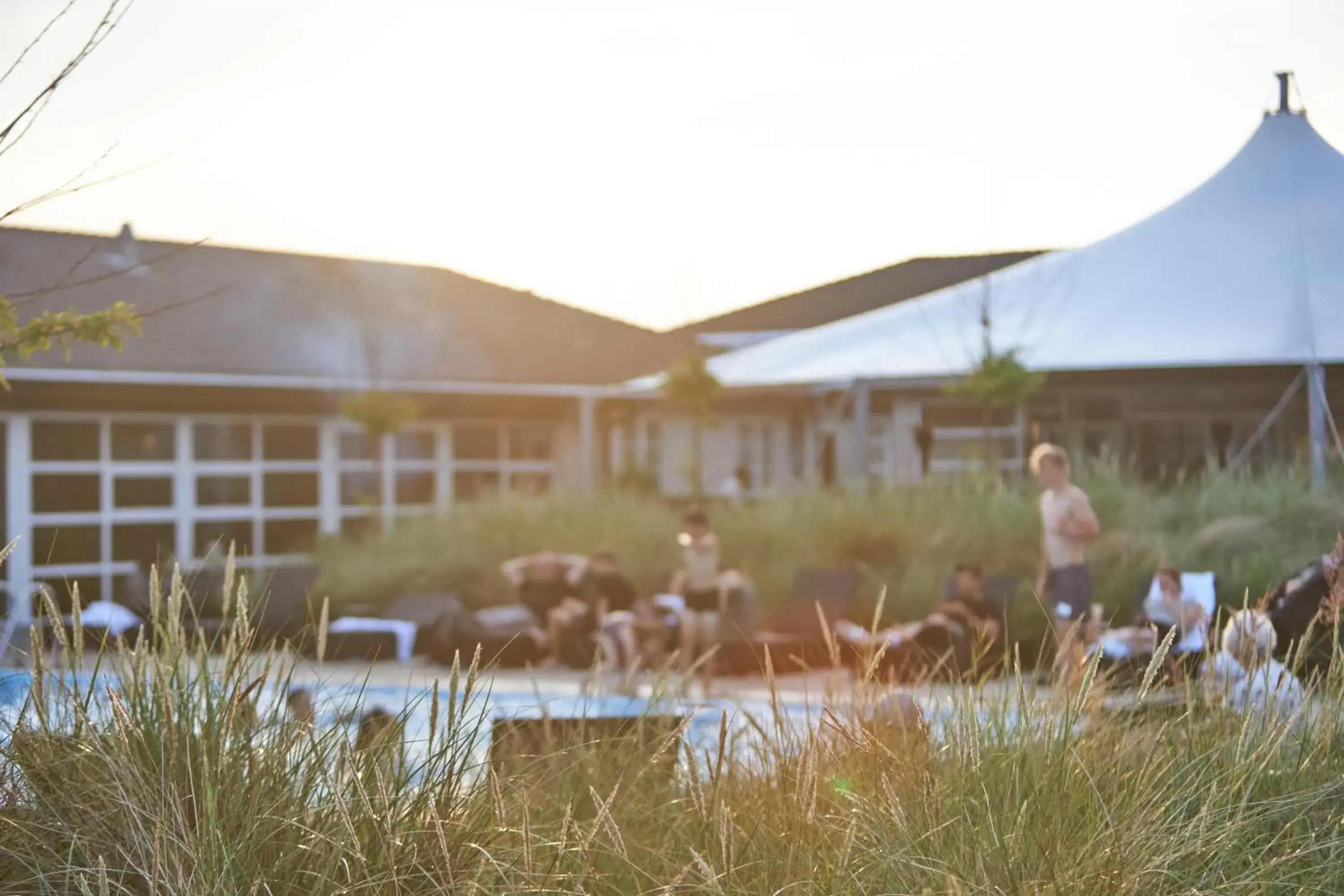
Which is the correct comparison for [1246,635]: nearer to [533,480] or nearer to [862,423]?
[862,423]

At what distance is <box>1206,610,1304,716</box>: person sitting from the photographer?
4188 mm

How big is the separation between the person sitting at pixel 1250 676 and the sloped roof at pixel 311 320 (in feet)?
50.4

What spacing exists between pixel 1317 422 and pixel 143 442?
12628 mm

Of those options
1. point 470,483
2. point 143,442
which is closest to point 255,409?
point 143,442

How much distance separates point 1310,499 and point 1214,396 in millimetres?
10331

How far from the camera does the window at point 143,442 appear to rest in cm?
1922

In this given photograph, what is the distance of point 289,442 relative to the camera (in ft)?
68.6

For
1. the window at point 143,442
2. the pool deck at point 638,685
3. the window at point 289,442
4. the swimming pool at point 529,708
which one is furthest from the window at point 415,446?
the swimming pool at point 529,708

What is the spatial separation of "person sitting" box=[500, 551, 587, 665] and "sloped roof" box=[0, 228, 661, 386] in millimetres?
6319

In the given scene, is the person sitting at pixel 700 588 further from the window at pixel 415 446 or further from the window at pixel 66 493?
the window at pixel 415 446

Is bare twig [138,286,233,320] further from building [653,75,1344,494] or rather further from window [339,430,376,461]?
window [339,430,376,461]

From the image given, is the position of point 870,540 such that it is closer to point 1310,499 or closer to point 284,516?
point 1310,499

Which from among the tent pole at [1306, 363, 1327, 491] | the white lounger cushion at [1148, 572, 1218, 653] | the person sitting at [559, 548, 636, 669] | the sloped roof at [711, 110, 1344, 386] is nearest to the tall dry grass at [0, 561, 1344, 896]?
the white lounger cushion at [1148, 572, 1218, 653]

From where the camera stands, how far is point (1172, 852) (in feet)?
9.96
